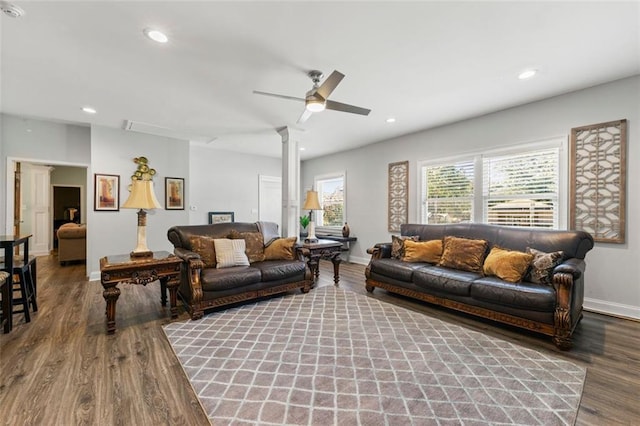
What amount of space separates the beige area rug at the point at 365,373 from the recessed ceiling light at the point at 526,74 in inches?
107

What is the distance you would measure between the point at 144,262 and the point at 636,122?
538cm

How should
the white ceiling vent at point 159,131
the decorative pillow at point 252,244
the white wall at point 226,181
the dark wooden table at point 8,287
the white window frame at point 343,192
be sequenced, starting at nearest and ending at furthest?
the dark wooden table at point 8,287, the decorative pillow at point 252,244, the white ceiling vent at point 159,131, the white wall at point 226,181, the white window frame at point 343,192

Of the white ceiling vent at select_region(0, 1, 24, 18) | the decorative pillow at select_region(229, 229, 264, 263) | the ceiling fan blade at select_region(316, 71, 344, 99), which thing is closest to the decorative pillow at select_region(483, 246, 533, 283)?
the ceiling fan blade at select_region(316, 71, 344, 99)

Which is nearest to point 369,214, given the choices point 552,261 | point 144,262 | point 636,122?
point 552,261

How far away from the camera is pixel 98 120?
442 cm

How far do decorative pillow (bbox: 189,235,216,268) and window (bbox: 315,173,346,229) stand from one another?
372 cm

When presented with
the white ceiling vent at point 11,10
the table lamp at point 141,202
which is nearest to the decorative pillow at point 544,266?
the table lamp at point 141,202

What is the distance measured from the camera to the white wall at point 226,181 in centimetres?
637

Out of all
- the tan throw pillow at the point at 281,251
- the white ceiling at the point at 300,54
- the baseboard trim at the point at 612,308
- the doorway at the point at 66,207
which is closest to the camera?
the white ceiling at the point at 300,54

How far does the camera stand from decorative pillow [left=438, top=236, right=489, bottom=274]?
11.1ft

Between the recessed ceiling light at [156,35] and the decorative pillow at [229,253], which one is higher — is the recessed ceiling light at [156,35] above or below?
above

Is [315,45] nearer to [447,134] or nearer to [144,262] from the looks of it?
[144,262]

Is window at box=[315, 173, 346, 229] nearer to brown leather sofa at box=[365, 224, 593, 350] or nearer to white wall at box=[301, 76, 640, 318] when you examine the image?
white wall at box=[301, 76, 640, 318]

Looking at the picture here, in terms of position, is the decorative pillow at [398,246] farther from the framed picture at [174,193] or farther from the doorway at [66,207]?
the doorway at [66,207]
